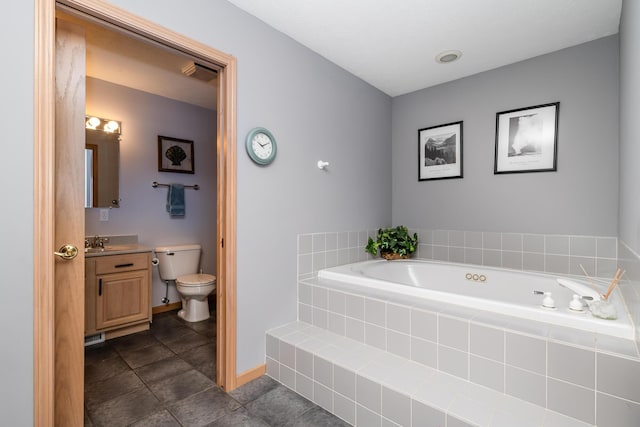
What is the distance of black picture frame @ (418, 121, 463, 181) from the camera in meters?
2.97

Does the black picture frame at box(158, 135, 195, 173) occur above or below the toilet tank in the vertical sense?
above

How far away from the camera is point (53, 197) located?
1.28 meters

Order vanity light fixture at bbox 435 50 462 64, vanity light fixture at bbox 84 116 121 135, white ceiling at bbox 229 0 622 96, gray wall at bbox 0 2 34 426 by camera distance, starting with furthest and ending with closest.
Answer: vanity light fixture at bbox 84 116 121 135
vanity light fixture at bbox 435 50 462 64
white ceiling at bbox 229 0 622 96
gray wall at bbox 0 2 34 426

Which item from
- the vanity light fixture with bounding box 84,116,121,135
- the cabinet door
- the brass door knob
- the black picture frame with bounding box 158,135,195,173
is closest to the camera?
the brass door knob

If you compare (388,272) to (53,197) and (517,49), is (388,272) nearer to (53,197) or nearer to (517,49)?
(517,49)

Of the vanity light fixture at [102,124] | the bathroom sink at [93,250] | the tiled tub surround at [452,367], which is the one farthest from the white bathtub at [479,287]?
the vanity light fixture at [102,124]

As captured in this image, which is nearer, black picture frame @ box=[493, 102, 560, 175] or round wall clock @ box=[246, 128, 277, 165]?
round wall clock @ box=[246, 128, 277, 165]

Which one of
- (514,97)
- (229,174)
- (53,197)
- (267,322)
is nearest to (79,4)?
(53,197)

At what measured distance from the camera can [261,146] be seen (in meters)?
2.05

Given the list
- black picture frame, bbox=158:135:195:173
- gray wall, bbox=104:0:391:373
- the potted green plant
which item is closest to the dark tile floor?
gray wall, bbox=104:0:391:373

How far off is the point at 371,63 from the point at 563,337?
2.34 metres

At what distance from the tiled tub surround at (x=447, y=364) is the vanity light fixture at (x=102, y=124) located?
2.46m

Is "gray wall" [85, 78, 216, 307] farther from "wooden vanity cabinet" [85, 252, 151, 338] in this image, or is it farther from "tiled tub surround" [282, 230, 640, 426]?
"tiled tub surround" [282, 230, 640, 426]

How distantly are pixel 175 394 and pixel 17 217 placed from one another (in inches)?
50.5
